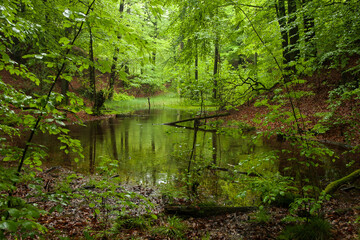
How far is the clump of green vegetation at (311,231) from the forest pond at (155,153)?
1141 mm

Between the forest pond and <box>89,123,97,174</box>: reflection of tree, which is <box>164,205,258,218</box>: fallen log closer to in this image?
the forest pond

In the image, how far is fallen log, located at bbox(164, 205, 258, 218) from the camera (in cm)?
423

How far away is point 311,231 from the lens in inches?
118

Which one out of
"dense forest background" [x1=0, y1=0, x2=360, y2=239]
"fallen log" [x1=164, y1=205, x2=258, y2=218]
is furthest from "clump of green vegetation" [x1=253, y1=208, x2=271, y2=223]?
"dense forest background" [x1=0, y1=0, x2=360, y2=239]

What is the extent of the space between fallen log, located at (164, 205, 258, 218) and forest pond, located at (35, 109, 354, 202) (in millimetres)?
895

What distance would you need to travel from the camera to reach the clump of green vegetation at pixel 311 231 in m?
2.97

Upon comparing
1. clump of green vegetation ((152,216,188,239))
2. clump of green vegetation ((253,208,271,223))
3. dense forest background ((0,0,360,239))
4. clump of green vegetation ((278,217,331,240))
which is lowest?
clump of green vegetation ((152,216,188,239))

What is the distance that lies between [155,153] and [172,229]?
190 inches

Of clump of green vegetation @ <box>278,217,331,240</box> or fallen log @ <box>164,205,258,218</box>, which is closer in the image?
clump of green vegetation @ <box>278,217,331,240</box>

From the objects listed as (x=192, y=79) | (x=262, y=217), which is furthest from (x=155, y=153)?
(x=262, y=217)

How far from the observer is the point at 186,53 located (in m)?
7.31

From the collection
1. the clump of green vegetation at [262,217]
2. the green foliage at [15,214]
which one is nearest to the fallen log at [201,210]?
the clump of green vegetation at [262,217]

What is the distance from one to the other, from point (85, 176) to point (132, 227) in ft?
9.35

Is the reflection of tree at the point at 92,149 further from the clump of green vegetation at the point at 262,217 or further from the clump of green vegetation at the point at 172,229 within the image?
the clump of green vegetation at the point at 262,217
